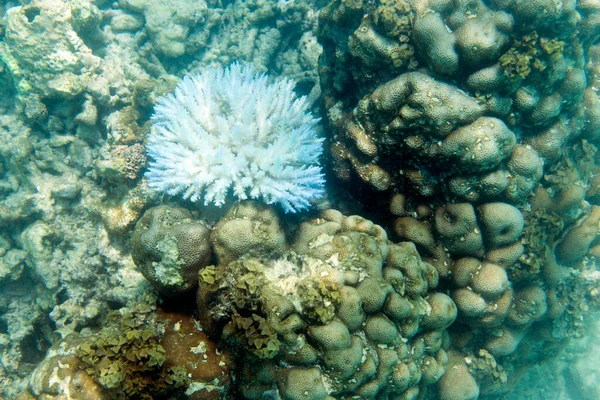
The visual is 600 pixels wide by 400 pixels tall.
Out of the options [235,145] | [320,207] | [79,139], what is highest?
[235,145]

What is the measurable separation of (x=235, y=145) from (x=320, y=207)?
1336 millimetres

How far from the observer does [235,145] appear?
3.88 metres

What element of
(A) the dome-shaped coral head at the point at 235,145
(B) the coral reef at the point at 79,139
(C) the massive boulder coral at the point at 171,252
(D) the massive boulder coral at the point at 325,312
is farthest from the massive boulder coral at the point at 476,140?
(B) the coral reef at the point at 79,139

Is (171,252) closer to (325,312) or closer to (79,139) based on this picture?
(325,312)

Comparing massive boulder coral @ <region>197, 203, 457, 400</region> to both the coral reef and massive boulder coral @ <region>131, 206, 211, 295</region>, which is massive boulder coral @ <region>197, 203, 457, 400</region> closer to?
massive boulder coral @ <region>131, 206, 211, 295</region>

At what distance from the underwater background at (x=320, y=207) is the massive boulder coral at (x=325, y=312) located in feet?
0.07

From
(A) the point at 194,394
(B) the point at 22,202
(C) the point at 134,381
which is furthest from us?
(B) the point at 22,202

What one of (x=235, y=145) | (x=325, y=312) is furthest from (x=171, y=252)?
(x=325, y=312)

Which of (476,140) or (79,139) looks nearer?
(476,140)

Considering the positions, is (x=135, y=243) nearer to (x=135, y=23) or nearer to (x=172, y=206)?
(x=172, y=206)

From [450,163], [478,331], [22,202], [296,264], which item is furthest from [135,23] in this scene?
[478,331]

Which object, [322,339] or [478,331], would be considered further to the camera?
[478,331]

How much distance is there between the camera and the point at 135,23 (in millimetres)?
6266

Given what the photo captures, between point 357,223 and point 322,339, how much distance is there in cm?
131
